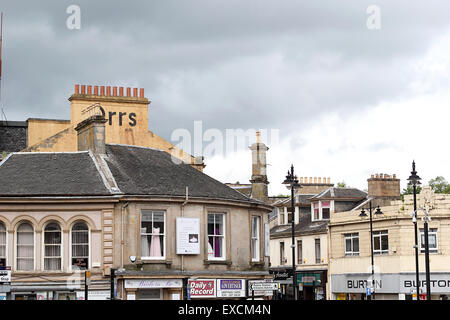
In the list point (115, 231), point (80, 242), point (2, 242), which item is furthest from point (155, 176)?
point (2, 242)

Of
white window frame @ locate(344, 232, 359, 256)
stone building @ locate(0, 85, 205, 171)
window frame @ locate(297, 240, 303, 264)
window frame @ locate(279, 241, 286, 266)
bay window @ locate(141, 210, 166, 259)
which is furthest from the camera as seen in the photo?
window frame @ locate(279, 241, 286, 266)

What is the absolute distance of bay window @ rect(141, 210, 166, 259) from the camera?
123 feet

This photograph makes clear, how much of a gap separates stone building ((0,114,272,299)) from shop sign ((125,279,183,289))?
47 mm

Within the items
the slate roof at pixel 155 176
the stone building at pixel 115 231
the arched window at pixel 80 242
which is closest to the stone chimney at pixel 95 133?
the stone building at pixel 115 231

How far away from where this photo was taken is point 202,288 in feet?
125

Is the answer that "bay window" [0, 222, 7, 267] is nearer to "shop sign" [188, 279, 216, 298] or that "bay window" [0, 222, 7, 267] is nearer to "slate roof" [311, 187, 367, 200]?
"shop sign" [188, 279, 216, 298]

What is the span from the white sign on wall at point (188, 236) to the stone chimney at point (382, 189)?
1177 inches

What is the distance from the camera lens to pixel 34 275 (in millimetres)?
36500

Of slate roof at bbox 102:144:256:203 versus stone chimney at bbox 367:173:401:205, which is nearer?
slate roof at bbox 102:144:256:203

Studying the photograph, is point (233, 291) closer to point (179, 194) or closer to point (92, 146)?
point (179, 194)

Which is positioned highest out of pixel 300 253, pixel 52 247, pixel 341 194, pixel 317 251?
pixel 341 194

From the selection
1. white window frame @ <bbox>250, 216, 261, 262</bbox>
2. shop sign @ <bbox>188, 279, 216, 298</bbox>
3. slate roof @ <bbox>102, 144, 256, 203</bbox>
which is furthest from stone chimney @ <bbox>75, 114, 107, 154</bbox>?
white window frame @ <bbox>250, 216, 261, 262</bbox>

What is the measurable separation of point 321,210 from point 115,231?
33866mm

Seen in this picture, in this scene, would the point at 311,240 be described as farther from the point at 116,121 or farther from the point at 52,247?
the point at 52,247
